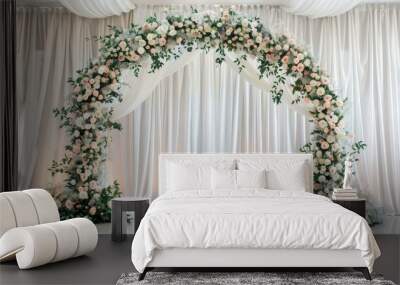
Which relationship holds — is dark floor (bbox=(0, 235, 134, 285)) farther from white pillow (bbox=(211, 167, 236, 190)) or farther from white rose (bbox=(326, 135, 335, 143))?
white rose (bbox=(326, 135, 335, 143))

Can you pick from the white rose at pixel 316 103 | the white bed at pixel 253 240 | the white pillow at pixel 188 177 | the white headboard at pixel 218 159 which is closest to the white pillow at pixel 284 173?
the white headboard at pixel 218 159

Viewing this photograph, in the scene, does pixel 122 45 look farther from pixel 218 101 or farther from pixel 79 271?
pixel 79 271

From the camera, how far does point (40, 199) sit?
18.4 feet

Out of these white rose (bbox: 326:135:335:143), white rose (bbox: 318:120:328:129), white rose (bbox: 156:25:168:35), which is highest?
white rose (bbox: 156:25:168:35)

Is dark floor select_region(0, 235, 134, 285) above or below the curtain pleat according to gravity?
below

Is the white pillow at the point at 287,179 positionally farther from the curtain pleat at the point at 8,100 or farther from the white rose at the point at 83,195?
the curtain pleat at the point at 8,100

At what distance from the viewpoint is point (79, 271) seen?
486 cm

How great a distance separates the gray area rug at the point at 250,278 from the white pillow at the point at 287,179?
1.72 m

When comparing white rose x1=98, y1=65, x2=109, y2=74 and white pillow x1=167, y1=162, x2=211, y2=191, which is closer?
white pillow x1=167, y1=162, x2=211, y2=191

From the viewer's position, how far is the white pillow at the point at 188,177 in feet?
21.0

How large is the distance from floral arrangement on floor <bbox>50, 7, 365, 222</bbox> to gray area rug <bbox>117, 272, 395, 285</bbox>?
7.94 feet

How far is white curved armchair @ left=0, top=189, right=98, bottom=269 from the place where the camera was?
192 inches

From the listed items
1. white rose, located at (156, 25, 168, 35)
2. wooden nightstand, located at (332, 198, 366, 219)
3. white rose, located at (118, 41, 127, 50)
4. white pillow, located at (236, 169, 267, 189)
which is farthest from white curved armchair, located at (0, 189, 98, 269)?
wooden nightstand, located at (332, 198, 366, 219)

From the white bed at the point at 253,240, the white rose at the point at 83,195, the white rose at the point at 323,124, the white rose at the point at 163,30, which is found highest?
the white rose at the point at 163,30
